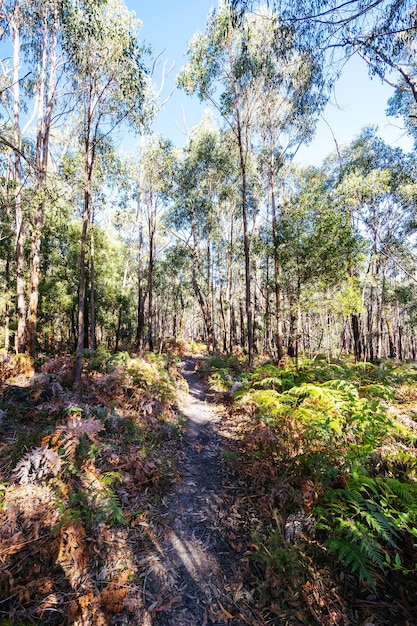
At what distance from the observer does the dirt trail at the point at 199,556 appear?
2523mm

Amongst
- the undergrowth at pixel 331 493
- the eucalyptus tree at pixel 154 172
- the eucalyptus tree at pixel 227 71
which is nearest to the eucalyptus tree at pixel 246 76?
the eucalyptus tree at pixel 227 71

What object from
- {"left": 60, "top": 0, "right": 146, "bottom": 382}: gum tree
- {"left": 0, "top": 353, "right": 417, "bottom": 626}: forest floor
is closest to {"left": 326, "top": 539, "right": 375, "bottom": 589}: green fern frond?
{"left": 0, "top": 353, "right": 417, "bottom": 626}: forest floor

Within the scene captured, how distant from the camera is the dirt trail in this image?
99.3 inches

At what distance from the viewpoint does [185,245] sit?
2180 centimetres

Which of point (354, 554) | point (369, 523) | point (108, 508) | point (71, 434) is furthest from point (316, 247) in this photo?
point (108, 508)

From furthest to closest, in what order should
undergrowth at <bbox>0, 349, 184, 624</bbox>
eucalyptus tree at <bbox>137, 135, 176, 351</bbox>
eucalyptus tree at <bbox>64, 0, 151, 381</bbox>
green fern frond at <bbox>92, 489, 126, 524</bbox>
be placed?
eucalyptus tree at <bbox>137, 135, 176, 351</bbox> → eucalyptus tree at <bbox>64, 0, 151, 381</bbox> → green fern frond at <bbox>92, 489, 126, 524</bbox> → undergrowth at <bbox>0, 349, 184, 624</bbox>

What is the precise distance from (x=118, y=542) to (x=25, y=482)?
137 centimetres

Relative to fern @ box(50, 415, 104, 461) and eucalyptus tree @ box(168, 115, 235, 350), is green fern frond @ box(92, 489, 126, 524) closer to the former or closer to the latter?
fern @ box(50, 415, 104, 461)

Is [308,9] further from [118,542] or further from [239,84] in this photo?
[118,542]

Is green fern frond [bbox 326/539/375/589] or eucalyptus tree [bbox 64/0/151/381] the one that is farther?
eucalyptus tree [bbox 64/0/151/381]

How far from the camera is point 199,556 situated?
3.12m

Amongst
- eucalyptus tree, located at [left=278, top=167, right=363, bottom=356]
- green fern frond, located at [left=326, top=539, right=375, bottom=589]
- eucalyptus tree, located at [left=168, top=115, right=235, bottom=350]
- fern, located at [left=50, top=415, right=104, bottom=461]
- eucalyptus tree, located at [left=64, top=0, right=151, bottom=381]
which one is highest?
eucalyptus tree, located at [left=168, top=115, right=235, bottom=350]

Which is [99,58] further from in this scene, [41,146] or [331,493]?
[331,493]

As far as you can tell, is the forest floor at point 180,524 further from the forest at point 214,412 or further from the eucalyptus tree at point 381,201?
the eucalyptus tree at point 381,201
